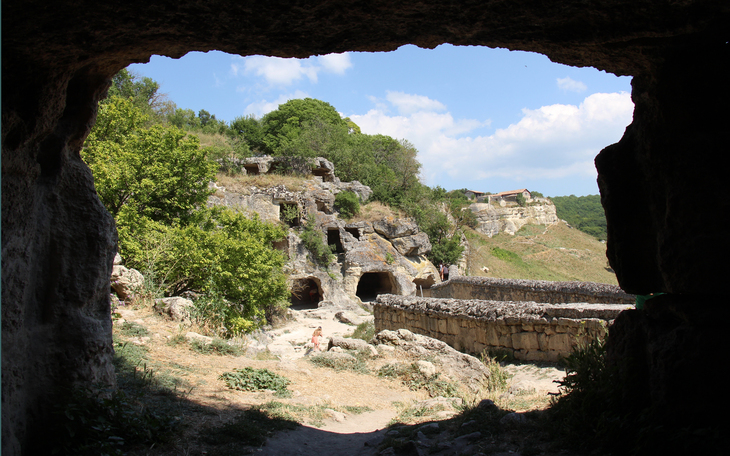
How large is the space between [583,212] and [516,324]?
93618 millimetres

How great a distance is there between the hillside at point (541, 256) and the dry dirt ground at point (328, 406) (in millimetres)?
27740

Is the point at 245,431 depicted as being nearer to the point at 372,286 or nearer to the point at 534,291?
the point at 534,291

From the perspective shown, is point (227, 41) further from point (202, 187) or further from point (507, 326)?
point (202, 187)

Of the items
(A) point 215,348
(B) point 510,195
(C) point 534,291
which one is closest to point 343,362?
(A) point 215,348

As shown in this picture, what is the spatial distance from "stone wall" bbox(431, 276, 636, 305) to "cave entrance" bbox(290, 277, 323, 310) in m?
8.48

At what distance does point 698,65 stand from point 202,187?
1615cm

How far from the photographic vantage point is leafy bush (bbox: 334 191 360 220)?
2748 centimetres

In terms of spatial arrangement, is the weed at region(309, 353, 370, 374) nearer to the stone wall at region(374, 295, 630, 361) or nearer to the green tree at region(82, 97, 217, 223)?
the stone wall at region(374, 295, 630, 361)

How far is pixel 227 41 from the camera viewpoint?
9.17ft

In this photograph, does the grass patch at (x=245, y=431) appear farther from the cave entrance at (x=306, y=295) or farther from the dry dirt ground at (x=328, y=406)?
the cave entrance at (x=306, y=295)

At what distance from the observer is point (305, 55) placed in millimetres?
3057

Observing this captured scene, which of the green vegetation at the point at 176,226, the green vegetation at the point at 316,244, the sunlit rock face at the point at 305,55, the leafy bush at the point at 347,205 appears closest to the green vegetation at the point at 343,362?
the green vegetation at the point at 176,226

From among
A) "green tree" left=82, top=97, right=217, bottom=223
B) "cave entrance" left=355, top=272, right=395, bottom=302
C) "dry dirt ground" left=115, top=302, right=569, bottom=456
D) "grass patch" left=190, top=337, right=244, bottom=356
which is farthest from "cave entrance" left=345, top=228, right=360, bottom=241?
"grass patch" left=190, top=337, right=244, bottom=356

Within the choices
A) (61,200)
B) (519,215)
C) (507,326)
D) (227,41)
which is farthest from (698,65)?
(519,215)
